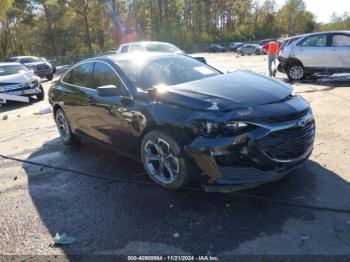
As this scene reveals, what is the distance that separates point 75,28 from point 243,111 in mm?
55689

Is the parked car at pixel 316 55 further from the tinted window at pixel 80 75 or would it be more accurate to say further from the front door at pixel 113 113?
the front door at pixel 113 113

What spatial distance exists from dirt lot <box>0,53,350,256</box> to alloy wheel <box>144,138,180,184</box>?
7.6 inches

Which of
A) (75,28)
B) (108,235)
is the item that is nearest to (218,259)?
(108,235)

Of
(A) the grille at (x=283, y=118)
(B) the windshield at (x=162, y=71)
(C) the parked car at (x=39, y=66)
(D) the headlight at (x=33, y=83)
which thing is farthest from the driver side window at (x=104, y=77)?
(C) the parked car at (x=39, y=66)

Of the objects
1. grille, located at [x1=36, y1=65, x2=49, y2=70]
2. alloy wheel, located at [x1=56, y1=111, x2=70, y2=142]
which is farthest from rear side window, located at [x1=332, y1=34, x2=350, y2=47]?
grille, located at [x1=36, y1=65, x2=49, y2=70]

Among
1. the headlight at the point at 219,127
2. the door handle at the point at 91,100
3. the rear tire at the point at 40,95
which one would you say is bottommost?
the rear tire at the point at 40,95

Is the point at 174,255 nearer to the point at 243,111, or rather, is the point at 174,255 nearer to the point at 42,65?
the point at 243,111

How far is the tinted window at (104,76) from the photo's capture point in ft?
16.5

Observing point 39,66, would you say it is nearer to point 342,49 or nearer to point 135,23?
point 342,49

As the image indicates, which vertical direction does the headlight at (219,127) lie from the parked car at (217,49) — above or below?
above

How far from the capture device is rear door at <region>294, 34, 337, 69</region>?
39.7 feet

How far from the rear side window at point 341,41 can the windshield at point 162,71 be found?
8.21 meters

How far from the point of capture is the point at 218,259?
10.3 feet

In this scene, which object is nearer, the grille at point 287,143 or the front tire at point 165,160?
the grille at point 287,143
